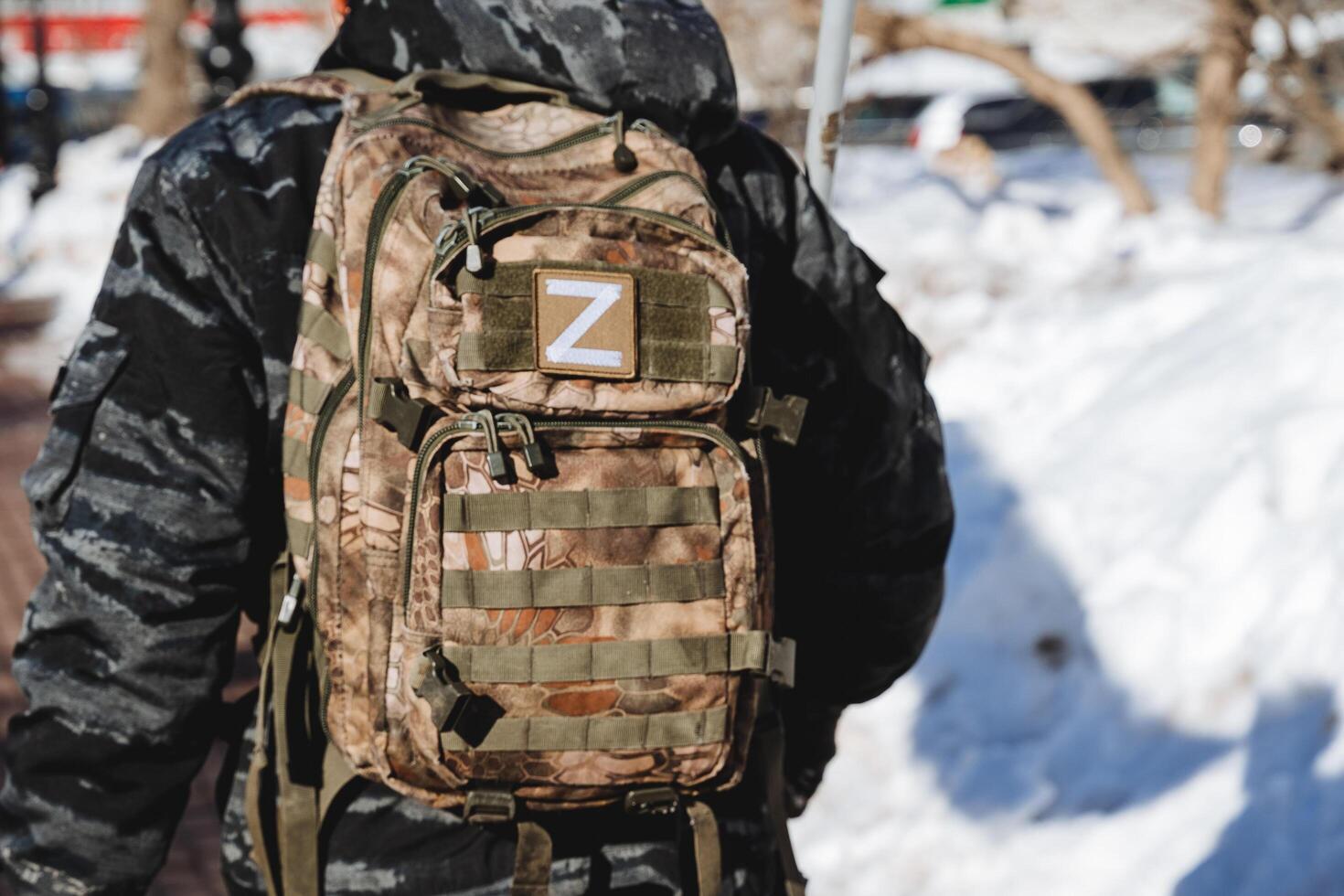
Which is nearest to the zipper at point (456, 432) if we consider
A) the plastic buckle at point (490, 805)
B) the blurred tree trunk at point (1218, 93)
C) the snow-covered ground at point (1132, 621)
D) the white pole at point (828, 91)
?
the plastic buckle at point (490, 805)

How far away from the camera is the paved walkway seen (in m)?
4.25

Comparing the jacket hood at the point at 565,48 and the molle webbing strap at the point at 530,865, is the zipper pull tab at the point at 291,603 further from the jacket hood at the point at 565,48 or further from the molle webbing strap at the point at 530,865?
the jacket hood at the point at 565,48

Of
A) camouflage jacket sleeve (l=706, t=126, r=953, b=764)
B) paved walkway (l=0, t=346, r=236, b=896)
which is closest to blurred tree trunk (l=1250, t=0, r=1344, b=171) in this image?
paved walkway (l=0, t=346, r=236, b=896)

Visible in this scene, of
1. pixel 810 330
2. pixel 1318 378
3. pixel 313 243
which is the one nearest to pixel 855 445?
pixel 810 330

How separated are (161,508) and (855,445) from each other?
0.93 meters

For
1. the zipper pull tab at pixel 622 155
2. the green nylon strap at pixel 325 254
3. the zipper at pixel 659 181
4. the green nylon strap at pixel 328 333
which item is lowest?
the green nylon strap at pixel 328 333

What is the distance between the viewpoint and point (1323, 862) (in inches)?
131

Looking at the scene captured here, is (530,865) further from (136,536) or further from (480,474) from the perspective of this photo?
(136,536)

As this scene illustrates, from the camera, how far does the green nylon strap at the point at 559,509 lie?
152cm

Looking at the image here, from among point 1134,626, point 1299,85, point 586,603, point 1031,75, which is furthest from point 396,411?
point 1031,75

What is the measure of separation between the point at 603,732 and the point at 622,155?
0.65m

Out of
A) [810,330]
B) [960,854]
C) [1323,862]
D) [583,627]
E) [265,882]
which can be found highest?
[810,330]

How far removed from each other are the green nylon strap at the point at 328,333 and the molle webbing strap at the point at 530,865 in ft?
1.84

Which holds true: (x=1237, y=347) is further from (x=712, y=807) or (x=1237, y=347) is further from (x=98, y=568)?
(x=98, y=568)
